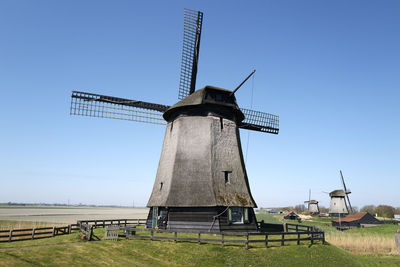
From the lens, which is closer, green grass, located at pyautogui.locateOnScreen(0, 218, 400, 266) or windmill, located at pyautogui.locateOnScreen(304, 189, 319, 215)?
green grass, located at pyautogui.locateOnScreen(0, 218, 400, 266)

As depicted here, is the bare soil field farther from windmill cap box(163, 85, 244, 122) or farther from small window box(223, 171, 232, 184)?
small window box(223, 171, 232, 184)

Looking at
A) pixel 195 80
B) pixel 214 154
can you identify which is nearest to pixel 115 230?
pixel 214 154

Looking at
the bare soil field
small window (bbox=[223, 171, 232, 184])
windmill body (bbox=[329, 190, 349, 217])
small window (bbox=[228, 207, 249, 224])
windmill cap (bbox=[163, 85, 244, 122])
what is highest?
windmill cap (bbox=[163, 85, 244, 122])

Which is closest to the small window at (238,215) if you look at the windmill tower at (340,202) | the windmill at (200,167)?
the windmill at (200,167)

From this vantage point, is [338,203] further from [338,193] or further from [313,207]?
[313,207]

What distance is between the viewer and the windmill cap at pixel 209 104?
2162cm

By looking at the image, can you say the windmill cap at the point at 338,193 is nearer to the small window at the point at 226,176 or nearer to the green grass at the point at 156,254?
the green grass at the point at 156,254

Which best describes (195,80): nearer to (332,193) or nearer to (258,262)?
(258,262)

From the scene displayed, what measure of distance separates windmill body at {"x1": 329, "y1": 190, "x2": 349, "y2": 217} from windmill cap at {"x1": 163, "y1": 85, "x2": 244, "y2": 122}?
55913 millimetres

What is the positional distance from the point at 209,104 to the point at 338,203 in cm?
5959

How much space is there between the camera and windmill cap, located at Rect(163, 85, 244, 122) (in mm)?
21620

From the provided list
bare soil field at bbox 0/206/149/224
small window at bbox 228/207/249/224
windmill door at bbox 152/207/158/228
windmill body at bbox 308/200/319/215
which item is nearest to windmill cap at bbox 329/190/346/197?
windmill body at bbox 308/200/319/215

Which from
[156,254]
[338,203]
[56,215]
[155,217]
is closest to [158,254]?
[156,254]

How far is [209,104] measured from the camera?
21.8m
